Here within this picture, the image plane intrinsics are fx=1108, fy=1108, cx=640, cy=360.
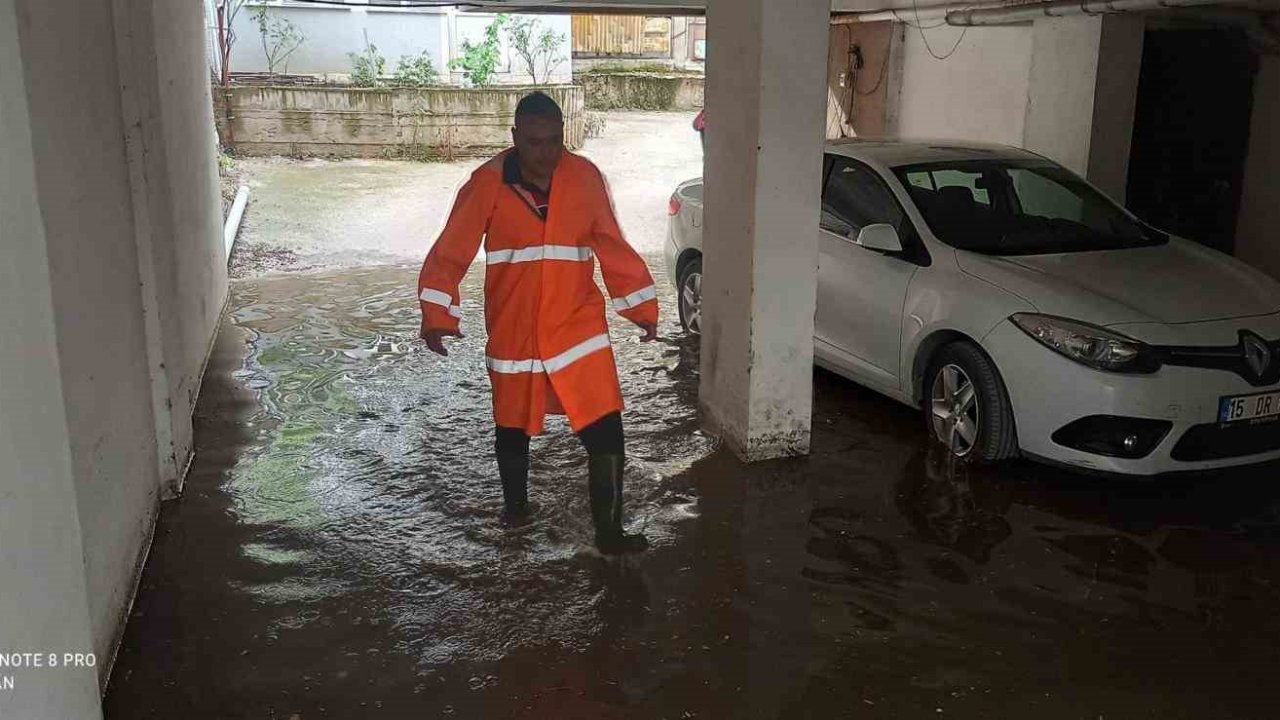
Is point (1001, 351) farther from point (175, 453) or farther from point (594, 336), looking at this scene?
point (175, 453)

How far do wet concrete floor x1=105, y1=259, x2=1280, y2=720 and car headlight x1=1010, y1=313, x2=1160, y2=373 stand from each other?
709 mm

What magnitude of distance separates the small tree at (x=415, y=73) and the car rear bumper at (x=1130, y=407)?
15.5m

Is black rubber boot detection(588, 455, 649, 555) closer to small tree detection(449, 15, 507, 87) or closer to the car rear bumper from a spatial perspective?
the car rear bumper

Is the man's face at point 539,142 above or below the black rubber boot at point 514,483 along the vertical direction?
above

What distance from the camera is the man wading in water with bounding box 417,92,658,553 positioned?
4574 millimetres

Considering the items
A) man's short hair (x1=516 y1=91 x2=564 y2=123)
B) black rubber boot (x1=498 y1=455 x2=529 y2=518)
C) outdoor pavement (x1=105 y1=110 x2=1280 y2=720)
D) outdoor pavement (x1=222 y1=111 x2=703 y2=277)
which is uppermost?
man's short hair (x1=516 y1=91 x2=564 y2=123)

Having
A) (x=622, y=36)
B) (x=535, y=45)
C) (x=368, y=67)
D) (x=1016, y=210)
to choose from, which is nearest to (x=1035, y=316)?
(x=1016, y=210)

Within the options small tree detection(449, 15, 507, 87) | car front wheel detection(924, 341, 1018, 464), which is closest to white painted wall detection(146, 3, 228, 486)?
car front wheel detection(924, 341, 1018, 464)

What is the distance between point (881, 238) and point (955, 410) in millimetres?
1003

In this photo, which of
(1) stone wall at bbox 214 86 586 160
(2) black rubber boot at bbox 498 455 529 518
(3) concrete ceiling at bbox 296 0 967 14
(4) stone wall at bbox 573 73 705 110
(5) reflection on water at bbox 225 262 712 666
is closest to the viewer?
(5) reflection on water at bbox 225 262 712 666

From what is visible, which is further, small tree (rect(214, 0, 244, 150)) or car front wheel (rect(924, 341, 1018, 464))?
small tree (rect(214, 0, 244, 150))

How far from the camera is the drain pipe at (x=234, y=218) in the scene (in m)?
11.2

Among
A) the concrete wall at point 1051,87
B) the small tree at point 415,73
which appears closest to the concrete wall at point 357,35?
the small tree at point 415,73

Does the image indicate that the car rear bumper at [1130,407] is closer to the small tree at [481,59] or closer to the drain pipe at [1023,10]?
the drain pipe at [1023,10]
